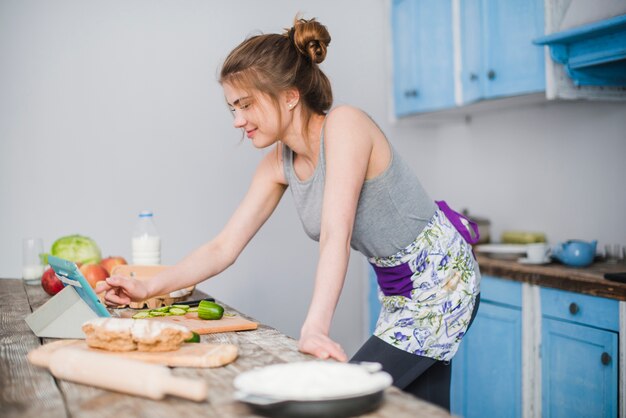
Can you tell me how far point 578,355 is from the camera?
8.30ft

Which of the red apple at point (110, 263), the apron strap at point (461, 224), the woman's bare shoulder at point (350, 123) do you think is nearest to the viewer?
the woman's bare shoulder at point (350, 123)

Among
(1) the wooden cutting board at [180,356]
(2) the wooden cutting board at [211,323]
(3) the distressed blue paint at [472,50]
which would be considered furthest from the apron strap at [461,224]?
(3) the distressed blue paint at [472,50]

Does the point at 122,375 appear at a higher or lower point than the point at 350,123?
lower

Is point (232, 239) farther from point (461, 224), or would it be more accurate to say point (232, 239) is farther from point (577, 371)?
point (577, 371)

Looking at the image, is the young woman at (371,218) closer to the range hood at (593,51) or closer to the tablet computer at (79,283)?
the tablet computer at (79,283)

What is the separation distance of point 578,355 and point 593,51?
1.15 metres

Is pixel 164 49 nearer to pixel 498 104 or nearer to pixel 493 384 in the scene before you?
pixel 498 104

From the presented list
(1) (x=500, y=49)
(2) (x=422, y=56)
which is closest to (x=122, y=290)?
(1) (x=500, y=49)

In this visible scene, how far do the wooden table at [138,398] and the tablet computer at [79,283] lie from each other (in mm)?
119

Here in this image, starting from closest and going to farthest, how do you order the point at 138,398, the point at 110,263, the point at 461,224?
the point at 138,398
the point at 461,224
the point at 110,263

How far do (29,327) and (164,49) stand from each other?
251cm

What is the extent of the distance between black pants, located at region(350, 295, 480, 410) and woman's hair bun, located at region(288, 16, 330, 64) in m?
0.74

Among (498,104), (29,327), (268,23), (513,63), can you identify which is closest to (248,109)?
(29,327)

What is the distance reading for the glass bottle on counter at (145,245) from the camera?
2656 mm
